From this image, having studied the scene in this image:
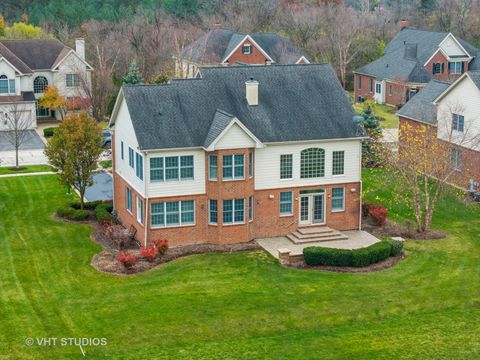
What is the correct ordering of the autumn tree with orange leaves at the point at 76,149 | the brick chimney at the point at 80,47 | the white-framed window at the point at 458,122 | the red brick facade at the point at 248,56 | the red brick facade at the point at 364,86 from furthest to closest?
the red brick facade at the point at 364,86 → the red brick facade at the point at 248,56 → the brick chimney at the point at 80,47 → the white-framed window at the point at 458,122 → the autumn tree with orange leaves at the point at 76,149

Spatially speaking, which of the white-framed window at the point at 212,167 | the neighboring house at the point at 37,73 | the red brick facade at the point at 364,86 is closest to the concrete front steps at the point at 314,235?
the white-framed window at the point at 212,167

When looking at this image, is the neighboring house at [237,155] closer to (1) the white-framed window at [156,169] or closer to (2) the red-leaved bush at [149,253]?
(1) the white-framed window at [156,169]

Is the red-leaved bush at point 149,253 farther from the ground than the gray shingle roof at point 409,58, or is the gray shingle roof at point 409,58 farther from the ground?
the gray shingle roof at point 409,58

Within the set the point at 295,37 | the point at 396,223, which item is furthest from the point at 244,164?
the point at 295,37

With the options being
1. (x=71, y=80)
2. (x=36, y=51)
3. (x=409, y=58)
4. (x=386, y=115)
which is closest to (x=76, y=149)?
(x=71, y=80)

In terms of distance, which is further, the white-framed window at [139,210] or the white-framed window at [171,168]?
the white-framed window at [139,210]

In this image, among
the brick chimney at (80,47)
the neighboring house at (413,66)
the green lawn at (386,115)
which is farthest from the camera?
the neighboring house at (413,66)
